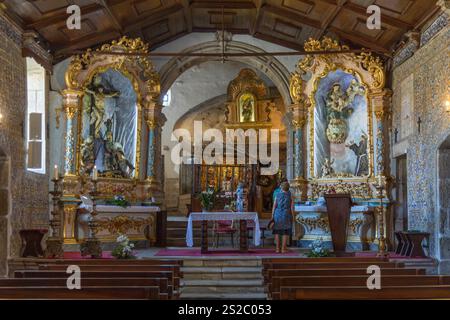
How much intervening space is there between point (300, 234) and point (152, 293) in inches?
366

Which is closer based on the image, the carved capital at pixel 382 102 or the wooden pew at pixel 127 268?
the wooden pew at pixel 127 268

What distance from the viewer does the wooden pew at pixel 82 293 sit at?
5.50 metres

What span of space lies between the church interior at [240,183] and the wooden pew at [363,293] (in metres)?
2.35

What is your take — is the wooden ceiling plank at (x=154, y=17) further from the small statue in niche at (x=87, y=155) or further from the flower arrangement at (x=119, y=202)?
the flower arrangement at (x=119, y=202)

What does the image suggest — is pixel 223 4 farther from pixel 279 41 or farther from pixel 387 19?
pixel 387 19

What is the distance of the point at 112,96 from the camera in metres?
14.6

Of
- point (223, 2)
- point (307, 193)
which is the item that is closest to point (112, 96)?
point (223, 2)

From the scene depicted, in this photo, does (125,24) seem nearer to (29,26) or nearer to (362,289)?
(29,26)

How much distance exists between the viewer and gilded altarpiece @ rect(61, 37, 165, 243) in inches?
543

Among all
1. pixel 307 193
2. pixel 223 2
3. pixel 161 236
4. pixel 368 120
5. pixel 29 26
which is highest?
pixel 223 2

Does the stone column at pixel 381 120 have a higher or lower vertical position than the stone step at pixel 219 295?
higher

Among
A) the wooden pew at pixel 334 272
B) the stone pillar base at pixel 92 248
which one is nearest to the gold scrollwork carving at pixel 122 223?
the stone pillar base at pixel 92 248

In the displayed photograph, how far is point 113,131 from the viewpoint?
1462 cm
